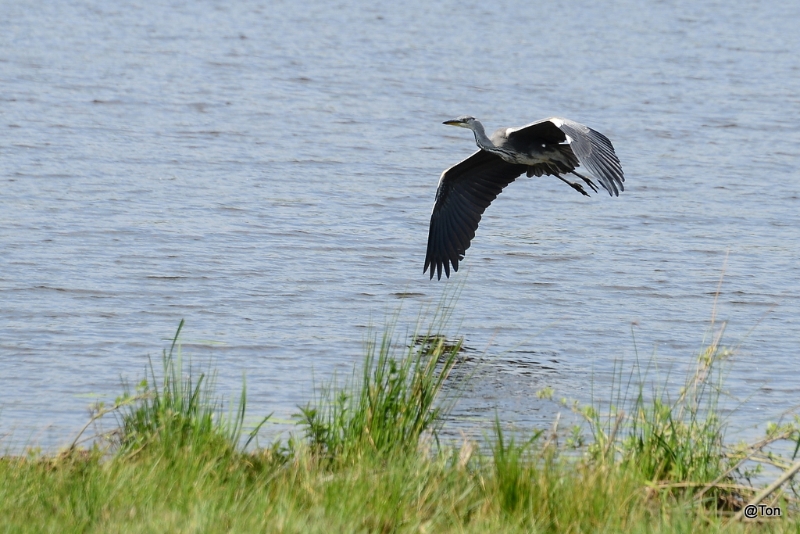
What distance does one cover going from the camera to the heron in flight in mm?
9016

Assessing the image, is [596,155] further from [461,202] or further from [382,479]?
[382,479]

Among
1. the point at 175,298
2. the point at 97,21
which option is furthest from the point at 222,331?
the point at 97,21

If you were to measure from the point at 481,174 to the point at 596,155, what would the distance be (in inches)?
88.6

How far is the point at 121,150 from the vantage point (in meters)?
12.7

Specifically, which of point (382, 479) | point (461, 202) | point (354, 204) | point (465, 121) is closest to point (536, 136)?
point (465, 121)

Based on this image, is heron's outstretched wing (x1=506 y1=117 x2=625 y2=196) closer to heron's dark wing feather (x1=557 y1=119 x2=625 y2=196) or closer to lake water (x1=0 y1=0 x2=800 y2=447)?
heron's dark wing feather (x1=557 y1=119 x2=625 y2=196)

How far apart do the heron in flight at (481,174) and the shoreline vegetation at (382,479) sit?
3958 mm

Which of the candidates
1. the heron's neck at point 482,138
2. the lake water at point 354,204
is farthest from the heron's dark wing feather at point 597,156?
the heron's neck at point 482,138

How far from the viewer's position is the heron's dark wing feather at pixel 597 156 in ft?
23.5

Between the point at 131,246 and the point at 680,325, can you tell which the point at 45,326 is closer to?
the point at 131,246

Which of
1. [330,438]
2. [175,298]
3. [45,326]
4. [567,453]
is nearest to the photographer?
[330,438]

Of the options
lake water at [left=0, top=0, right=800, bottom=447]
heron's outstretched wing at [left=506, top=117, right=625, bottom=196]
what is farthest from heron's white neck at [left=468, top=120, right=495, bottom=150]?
lake water at [left=0, top=0, right=800, bottom=447]

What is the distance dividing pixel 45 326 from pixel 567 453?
11.7 ft

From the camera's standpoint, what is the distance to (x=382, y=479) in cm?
441
